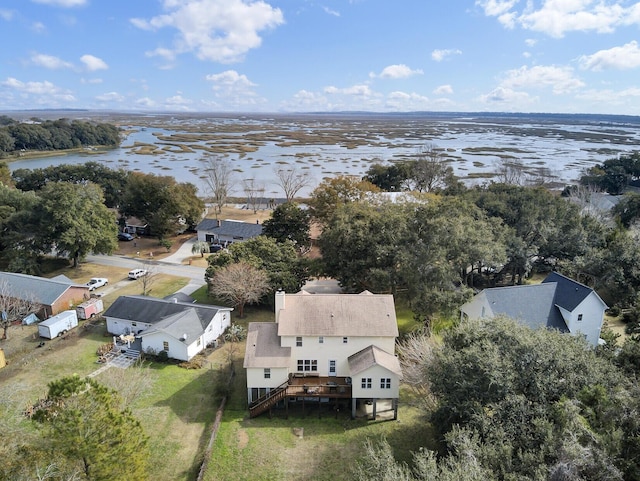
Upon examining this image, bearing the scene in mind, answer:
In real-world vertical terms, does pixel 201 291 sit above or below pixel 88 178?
below

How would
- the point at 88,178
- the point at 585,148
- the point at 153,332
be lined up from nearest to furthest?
the point at 153,332
the point at 88,178
the point at 585,148

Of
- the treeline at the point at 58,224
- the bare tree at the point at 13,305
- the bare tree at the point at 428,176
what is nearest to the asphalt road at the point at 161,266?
the treeline at the point at 58,224

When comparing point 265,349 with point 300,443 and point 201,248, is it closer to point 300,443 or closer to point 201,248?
point 300,443

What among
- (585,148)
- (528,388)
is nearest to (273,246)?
(528,388)

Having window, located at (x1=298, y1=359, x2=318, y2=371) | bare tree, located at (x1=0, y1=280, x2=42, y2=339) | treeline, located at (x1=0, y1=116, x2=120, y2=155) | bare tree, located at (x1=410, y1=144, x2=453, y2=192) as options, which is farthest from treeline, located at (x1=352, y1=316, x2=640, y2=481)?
treeline, located at (x1=0, y1=116, x2=120, y2=155)

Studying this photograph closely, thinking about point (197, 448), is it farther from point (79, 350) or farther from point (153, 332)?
point (79, 350)

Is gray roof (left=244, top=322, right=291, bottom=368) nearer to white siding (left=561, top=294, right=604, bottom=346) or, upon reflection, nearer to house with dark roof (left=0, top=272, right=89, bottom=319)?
house with dark roof (left=0, top=272, right=89, bottom=319)

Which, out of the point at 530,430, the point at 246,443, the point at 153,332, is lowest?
the point at 246,443

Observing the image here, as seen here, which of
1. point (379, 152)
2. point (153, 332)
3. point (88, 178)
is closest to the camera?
point (153, 332)
